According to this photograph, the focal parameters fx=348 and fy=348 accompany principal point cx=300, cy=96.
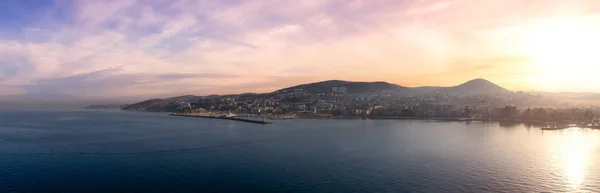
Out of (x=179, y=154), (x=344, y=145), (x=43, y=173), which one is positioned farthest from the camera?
(x=344, y=145)

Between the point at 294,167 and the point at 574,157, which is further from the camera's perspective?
the point at 574,157

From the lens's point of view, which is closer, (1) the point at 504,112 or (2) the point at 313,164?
(2) the point at 313,164

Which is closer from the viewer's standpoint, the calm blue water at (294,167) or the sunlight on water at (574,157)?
the calm blue water at (294,167)

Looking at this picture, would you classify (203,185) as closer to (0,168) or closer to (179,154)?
(179,154)

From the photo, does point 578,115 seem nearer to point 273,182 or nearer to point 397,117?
point 397,117

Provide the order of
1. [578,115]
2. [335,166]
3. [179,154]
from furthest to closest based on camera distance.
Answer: [578,115] → [179,154] → [335,166]

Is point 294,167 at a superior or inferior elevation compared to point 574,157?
inferior

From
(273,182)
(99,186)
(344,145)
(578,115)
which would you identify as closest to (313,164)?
(273,182)

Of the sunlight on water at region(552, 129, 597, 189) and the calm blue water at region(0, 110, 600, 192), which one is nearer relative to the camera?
the calm blue water at region(0, 110, 600, 192)
